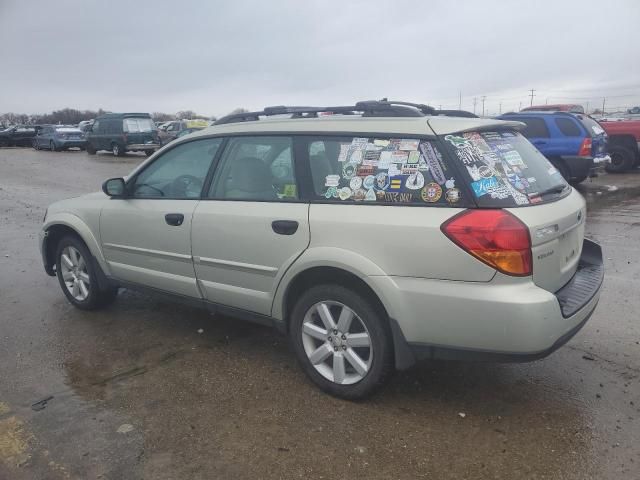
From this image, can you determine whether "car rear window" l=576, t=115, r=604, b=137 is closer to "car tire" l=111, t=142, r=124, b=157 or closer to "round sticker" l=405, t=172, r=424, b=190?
"round sticker" l=405, t=172, r=424, b=190

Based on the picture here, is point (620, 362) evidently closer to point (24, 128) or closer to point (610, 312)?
point (610, 312)

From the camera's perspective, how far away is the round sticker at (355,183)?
325 centimetres

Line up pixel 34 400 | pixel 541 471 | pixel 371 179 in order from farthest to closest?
pixel 34 400 → pixel 371 179 → pixel 541 471

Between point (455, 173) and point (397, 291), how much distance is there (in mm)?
710

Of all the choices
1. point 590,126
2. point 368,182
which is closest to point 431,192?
→ point 368,182

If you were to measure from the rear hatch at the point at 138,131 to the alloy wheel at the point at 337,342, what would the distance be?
2261cm

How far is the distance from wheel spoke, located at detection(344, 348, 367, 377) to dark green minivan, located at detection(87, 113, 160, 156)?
22666mm

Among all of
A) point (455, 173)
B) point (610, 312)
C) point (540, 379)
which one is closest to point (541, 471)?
point (540, 379)

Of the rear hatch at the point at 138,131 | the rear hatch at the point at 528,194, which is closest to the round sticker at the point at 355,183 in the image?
the rear hatch at the point at 528,194

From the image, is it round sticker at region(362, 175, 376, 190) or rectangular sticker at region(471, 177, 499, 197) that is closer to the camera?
rectangular sticker at region(471, 177, 499, 197)

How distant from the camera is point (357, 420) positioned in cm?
316

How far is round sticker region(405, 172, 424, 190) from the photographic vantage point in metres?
3.05

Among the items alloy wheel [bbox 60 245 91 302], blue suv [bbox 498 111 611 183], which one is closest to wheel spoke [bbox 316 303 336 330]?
alloy wheel [bbox 60 245 91 302]

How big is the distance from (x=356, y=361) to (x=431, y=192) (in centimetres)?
109
